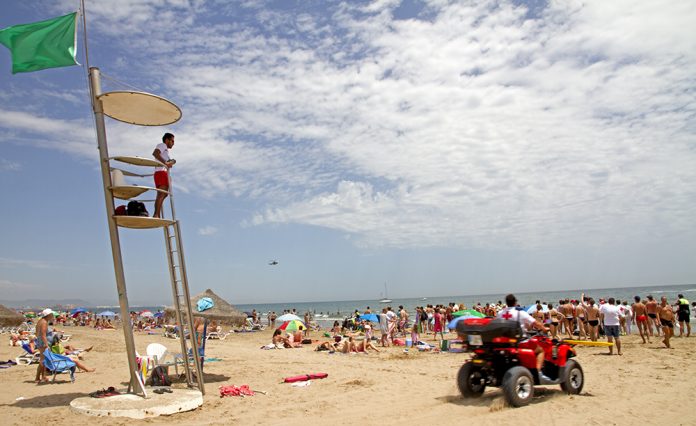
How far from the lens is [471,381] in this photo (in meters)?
7.30

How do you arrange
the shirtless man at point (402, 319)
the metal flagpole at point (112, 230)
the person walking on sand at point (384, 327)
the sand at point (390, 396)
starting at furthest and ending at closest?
the shirtless man at point (402, 319) → the person walking on sand at point (384, 327) → the metal flagpole at point (112, 230) → the sand at point (390, 396)

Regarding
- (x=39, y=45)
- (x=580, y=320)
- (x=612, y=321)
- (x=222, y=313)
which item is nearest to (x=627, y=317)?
(x=580, y=320)

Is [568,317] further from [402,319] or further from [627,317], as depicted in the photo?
[402,319]

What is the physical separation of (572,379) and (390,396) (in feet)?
9.60

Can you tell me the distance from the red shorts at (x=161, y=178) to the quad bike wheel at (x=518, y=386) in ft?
20.6

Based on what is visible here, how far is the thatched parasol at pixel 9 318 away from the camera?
3738 centimetres

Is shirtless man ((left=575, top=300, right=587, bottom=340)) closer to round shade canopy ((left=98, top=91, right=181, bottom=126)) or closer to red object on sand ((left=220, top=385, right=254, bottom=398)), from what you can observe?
red object on sand ((left=220, top=385, right=254, bottom=398))

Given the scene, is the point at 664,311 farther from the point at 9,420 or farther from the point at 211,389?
the point at 9,420

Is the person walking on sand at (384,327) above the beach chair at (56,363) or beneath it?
beneath

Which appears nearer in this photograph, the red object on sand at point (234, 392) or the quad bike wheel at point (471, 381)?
the quad bike wheel at point (471, 381)

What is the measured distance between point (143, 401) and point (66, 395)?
101 inches

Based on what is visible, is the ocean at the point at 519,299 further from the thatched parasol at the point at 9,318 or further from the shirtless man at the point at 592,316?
the shirtless man at the point at 592,316

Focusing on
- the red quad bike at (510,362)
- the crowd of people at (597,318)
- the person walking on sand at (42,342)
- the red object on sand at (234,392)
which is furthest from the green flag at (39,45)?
the crowd of people at (597,318)

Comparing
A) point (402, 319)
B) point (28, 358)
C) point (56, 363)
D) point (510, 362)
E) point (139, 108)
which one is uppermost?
point (139, 108)
